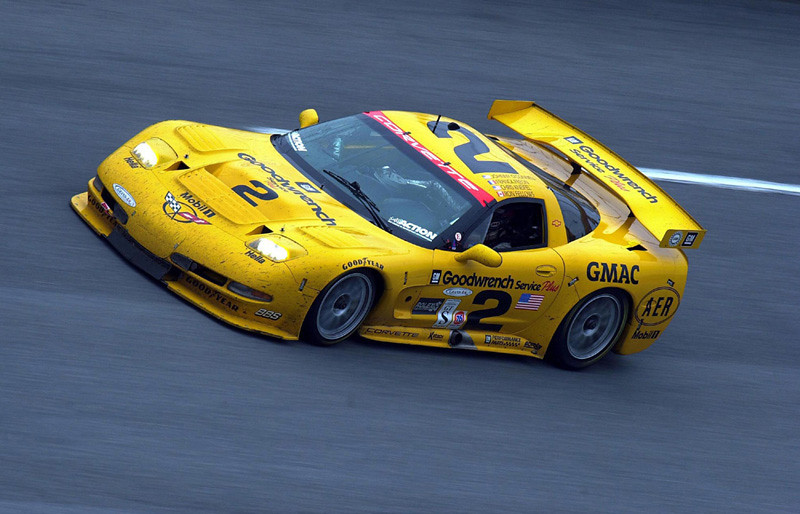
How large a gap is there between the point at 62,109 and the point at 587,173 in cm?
442

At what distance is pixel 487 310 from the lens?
670 cm

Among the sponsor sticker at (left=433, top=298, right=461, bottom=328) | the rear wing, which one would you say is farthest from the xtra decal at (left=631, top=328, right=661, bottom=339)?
the sponsor sticker at (left=433, top=298, right=461, bottom=328)

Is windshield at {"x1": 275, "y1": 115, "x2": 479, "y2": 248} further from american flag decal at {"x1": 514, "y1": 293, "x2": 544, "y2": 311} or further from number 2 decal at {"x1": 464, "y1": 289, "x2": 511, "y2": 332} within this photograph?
american flag decal at {"x1": 514, "y1": 293, "x2": 544, "y2": 311}

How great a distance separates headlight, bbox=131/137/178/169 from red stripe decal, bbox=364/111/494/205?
56.0 inches

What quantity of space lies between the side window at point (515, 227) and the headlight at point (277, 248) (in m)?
1.33

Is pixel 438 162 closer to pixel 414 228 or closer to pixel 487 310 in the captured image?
pixel 414 228

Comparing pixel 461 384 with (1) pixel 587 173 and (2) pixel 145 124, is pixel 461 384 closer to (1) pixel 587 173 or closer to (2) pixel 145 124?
(1) pixel 587 173

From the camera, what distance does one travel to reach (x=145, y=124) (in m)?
9.10

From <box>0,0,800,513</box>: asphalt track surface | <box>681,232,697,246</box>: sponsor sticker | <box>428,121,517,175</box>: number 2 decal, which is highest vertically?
<box>428,121,517,175</box>: number 2 decal

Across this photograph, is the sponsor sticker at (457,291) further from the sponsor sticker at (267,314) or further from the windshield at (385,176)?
the sponsor sticker at (267,314)

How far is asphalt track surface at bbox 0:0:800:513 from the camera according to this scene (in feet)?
16.6

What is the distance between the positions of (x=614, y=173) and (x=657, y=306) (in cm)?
106

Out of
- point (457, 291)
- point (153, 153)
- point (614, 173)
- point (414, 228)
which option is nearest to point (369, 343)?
point (457, 291)

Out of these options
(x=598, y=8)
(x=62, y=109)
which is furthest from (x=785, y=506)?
(x=598, y=8)
